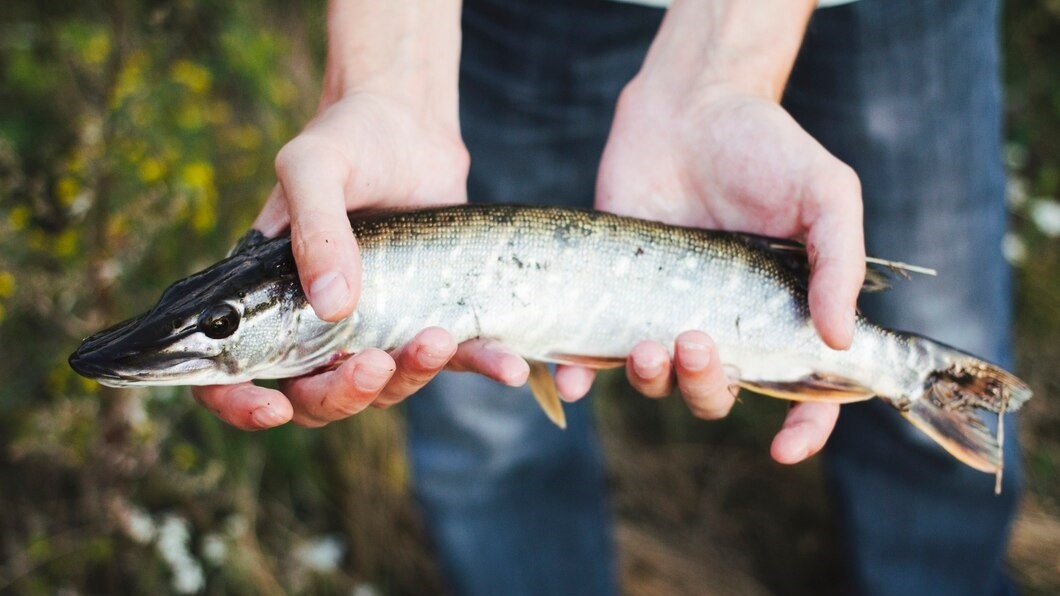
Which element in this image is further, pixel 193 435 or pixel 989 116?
pixel 193 435

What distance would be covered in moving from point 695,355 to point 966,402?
0.65 meters

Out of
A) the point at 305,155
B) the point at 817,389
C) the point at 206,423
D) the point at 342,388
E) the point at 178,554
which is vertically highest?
the point at 305,155

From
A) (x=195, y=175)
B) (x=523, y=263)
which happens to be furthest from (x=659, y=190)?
(x=195, y=175)

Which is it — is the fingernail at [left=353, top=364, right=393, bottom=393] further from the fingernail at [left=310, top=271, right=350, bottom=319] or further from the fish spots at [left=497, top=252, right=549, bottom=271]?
the fish spots at [left=497, top=252, right=549, bottom=271]

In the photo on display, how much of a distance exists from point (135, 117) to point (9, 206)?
1.49 feet

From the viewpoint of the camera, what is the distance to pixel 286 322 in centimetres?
166

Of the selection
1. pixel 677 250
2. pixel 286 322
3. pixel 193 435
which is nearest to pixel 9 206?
pixel 193 435

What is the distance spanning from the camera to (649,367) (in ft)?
5.66

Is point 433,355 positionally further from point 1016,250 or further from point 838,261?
point 1016,250

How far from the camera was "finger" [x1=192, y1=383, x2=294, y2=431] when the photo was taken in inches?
60.2

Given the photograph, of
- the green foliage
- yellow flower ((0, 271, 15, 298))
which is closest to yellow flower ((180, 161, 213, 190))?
the green foliage

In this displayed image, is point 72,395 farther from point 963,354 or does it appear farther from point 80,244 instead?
point 963,354

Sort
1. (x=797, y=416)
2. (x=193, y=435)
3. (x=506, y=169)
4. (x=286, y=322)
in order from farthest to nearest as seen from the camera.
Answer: (x=193, y=435), (x=506, y=169), (x=797, y=416), (x=286, y=322)

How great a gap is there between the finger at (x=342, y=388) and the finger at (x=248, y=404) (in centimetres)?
7
